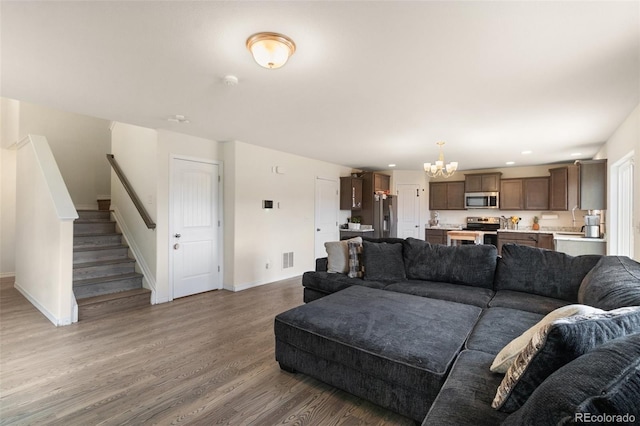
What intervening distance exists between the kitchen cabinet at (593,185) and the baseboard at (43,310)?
692 cm

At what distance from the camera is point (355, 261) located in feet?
12.0

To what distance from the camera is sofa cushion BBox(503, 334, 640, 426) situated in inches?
25.1

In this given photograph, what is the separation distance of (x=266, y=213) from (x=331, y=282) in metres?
2.15

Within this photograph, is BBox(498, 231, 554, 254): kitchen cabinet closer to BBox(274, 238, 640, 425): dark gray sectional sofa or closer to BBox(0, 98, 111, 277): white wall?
BBox(274, 238, 640, 425): dark gray sectional sofa

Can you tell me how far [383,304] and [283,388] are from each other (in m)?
0.98

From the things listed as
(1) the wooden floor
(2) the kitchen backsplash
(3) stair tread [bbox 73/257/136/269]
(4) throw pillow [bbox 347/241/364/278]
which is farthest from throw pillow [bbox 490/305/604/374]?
(2) the kitchen backsplash

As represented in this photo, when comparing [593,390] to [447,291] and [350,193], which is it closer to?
[447,291]

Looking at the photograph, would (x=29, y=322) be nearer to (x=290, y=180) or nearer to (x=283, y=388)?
(x=283, y=388)

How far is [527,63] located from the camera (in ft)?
7.23

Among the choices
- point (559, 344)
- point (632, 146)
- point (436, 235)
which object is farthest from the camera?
point (436, 235)

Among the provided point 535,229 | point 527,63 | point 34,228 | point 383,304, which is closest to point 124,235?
point 34,228

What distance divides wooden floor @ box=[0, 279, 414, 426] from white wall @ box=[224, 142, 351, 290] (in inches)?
56.0


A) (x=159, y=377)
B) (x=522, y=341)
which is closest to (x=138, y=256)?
(x=159, y=377)

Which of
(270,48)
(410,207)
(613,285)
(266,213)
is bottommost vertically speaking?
(613,285)
